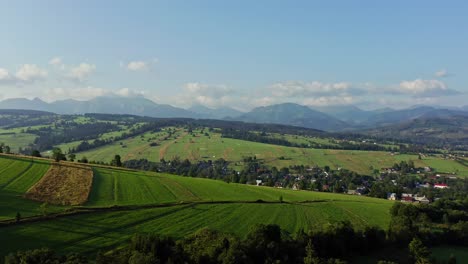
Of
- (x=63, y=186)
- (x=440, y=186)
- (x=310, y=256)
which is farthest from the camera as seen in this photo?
(x=440, y=186)

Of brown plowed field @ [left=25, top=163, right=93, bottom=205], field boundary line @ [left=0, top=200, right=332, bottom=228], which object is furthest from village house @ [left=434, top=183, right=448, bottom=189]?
brown plowed field @ [left=25, top=163, right=93, bottom=205]

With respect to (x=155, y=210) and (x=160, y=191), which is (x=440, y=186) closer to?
(x=160, y=191)

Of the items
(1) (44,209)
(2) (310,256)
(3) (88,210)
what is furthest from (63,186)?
(2) (310,256)

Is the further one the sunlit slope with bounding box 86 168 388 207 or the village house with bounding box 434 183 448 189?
the village house with bounding box 434 183 448 189

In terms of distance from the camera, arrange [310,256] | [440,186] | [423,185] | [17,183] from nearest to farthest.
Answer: [310,256]
[17,183]
[440,186]
[423,185]

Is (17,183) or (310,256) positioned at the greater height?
(17,183)

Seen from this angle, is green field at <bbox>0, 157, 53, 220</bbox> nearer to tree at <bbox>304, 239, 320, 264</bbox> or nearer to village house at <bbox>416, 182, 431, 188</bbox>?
tree at <bbox>304, 239, 320, 264</bbox>

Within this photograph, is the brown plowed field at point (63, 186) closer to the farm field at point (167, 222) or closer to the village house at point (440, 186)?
the farm field at point (167, 222)

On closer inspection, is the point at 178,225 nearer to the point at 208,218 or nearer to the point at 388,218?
the point at 208,218
